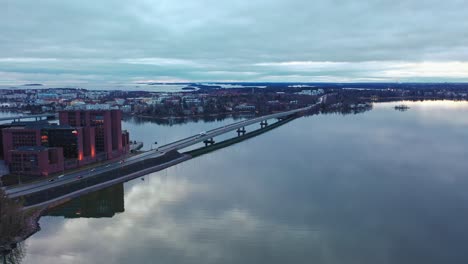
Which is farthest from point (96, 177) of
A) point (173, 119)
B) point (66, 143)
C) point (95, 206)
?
point (173, 119)

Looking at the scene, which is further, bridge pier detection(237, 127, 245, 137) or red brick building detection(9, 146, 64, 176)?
bridge pier detection(237, 127, 245, 137)

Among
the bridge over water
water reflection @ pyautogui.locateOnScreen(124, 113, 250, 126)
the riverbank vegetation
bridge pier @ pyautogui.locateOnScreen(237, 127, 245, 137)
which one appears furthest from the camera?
water reflection @ pyautogui.locateOnScreen(124, 113, 250, 126)

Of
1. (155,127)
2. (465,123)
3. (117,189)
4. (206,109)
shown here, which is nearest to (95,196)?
(117,189)

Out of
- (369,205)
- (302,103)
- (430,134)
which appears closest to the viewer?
(369,205)

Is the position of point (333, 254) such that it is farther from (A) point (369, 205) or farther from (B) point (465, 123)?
(B) point (465, 123)

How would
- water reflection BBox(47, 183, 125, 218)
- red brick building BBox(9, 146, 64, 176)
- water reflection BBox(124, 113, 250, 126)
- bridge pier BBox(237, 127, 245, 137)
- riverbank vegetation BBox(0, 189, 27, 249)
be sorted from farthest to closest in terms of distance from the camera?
1. water reflection BBox(124, 113, 250, 126)
2. bridge pier BBox(237, 127, 245, 137)
3. red brick building BBox(9, 146, 64, 176)
4. water reflection BBox(47, 183, 125, 218)
5. riverbank vegetation BBox(0, 189, 27, 249)

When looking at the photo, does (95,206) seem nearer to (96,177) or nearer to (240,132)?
(96,177)

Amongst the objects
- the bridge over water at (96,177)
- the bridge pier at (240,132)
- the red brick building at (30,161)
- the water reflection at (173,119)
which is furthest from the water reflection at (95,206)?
the water reflection at (173,119)

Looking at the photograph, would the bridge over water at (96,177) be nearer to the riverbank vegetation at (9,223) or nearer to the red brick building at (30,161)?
the red brick building at (30,161)

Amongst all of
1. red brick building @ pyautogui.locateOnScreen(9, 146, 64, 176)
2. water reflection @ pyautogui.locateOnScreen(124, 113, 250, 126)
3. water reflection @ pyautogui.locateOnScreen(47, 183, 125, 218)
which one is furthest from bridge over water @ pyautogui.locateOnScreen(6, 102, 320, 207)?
water reflection @ pyautogui.locateOnScreen(124, 113, 250, 126)

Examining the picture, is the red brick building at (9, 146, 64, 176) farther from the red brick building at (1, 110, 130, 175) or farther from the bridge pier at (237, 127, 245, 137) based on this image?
the bridge pier at (237, 127, 245, 137)

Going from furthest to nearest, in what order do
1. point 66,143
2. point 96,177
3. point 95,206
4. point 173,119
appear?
point 173,119
point 66,143
point 96,177
point 95,206
